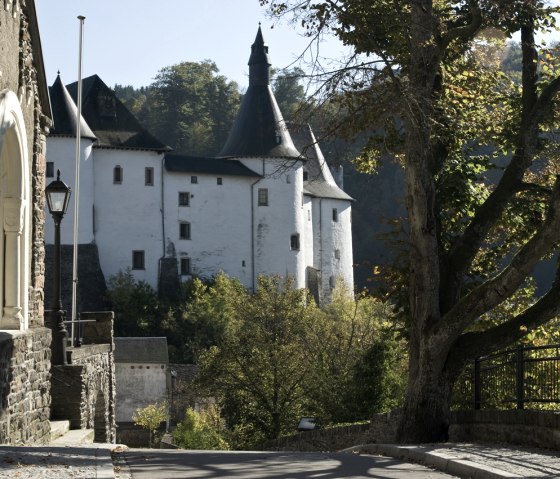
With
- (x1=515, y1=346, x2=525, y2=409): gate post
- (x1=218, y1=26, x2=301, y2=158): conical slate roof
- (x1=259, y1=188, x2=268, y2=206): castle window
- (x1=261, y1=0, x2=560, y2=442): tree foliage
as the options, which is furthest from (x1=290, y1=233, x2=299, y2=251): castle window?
(x1=515, y1=346, x2=525, y2=409): gate post

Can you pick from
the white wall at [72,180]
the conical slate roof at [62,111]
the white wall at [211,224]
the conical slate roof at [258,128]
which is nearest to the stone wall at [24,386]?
the white wall at [72,180]

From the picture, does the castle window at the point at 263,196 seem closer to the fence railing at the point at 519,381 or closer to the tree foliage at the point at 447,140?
the tree foliage at the point at 447,140

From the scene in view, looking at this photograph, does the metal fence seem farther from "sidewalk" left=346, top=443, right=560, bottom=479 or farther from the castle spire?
the castle spire

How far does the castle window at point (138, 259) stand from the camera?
249 feet

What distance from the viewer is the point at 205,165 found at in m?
80.4

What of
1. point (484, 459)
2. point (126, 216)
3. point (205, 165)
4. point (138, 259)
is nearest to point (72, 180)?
point (126, 216)

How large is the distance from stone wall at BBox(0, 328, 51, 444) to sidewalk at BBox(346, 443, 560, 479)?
159 inches

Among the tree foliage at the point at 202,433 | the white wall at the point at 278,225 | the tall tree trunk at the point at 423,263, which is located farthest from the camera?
the white wall at the point at 278,225

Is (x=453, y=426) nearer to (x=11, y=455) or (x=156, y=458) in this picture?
(x=156, y=458)

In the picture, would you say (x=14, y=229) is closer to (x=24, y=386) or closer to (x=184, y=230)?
(x=24, y=386)

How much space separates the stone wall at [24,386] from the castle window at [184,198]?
6347cm

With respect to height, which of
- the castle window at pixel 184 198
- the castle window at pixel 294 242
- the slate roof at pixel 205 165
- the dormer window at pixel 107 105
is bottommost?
the castle window at pixel 294 242

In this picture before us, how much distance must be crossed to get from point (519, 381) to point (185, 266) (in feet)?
212

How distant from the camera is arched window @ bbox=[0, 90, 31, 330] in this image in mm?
13812
